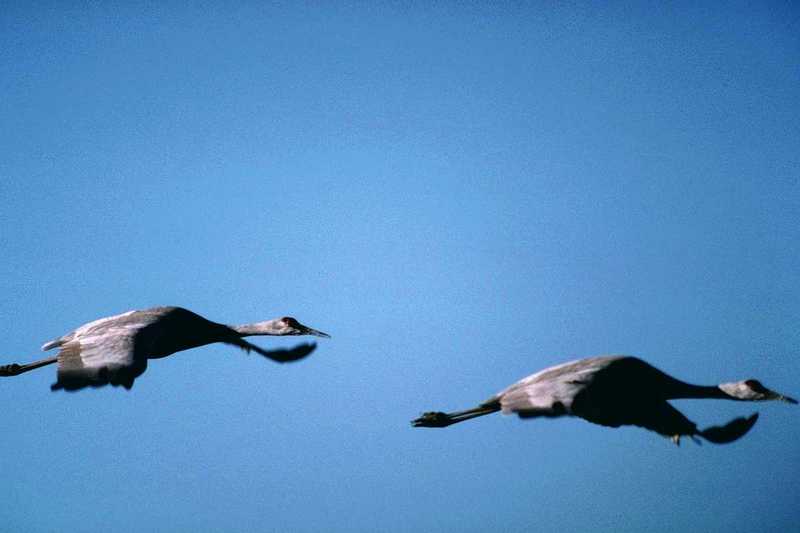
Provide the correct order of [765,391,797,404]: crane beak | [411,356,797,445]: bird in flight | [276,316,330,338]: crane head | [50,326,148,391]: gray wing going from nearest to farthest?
[50,326,148,391]: gray wing → [411,356,797,445]: bird in flight → [765,391,797,404]: crane beak → [276,316,330,338]: crane head

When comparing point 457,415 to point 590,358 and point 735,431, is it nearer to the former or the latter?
point 590,358

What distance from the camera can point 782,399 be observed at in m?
18.2

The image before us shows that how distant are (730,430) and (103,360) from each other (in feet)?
32.8

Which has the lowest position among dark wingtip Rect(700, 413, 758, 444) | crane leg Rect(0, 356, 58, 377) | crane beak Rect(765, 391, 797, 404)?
dark wingtip Rect(700, 413, 758, 444)

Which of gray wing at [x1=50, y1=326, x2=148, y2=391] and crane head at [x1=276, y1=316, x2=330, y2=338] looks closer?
gray wing at [x1=50, y1=326, x2=148, y2=391]

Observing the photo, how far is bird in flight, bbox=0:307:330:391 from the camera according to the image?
50.9 ft

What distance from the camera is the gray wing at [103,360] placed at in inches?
603

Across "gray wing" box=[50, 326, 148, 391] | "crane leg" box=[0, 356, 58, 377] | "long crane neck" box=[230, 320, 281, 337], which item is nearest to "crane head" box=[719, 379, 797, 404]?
"long crane neck" box=[230, 320, 281, 337]

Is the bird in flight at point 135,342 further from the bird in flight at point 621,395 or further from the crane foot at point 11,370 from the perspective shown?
the bird in flight at point 621,395

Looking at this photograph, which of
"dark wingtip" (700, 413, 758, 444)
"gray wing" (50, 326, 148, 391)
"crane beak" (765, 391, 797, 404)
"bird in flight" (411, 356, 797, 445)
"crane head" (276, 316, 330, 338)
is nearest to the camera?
"gray wing" (50, 326, 148, 391)

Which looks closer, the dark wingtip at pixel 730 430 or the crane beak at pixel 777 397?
the dark wingtip at pixel 730 430

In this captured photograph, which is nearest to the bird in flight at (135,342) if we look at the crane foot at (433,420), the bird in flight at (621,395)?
the crane foot at (433,420)

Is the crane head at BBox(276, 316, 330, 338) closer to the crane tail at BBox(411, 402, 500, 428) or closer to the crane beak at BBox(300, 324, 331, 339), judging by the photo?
the crane beak at BBox(300, 324, 331, 339)

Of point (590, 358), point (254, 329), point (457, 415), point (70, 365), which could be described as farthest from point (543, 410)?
point (254, 329)
